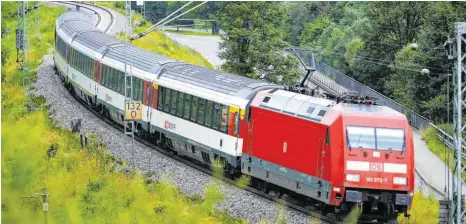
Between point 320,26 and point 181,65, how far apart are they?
42.5 metres

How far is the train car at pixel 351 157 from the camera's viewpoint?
19.2 m

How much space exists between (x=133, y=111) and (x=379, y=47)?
30.5 metres

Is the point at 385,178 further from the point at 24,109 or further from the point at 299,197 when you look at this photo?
the point at 24,109

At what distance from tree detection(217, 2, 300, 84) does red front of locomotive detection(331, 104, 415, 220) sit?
2535 centimetres

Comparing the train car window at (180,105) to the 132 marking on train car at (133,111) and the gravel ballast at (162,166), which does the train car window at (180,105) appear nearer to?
the 132 marking on train car at (133,111)

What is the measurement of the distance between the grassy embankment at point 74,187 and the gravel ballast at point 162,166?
785 mm

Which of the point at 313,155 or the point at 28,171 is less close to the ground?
the point at 28,171

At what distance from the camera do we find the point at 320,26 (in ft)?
232

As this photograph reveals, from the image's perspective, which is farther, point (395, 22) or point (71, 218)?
point (395, 22)

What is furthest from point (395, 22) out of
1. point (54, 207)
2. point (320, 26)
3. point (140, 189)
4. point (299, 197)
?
point (54, 207)

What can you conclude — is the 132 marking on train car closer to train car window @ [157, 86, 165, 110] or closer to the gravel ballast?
train car window @ [157, 86, 165, 110]

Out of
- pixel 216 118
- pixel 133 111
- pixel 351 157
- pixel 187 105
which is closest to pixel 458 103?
pixel 351 157

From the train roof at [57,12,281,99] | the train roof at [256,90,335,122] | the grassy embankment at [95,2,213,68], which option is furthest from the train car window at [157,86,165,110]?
the grassy embankment at [95,2,213,68]

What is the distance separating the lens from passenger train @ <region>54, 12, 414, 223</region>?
1922 centimetres
